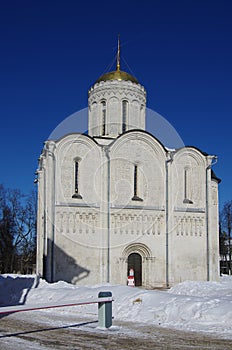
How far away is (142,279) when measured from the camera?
985 inches

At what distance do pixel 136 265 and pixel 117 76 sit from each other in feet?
38.2

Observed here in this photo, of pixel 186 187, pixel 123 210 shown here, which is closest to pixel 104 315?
pixel 123 210

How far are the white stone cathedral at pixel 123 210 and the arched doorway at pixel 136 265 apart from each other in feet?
0.18

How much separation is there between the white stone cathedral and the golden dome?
2014 millimetres

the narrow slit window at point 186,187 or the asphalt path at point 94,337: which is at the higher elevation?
the narrow slit window at point 186,187

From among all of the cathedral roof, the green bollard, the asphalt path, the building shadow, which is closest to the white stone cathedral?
the building shadow

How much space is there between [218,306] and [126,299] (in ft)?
9.24

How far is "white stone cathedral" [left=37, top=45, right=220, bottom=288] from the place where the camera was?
23.4 metres

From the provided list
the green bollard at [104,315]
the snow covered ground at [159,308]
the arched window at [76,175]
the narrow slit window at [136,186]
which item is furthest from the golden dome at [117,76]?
the green bollard at [104,315]

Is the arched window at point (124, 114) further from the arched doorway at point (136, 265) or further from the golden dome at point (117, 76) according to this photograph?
the arched doorway at point (136, 265)

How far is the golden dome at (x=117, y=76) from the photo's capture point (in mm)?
28453

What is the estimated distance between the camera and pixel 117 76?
2848 cm

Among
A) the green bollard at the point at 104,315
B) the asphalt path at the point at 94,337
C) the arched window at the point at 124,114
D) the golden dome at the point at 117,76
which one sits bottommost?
the asphalt path at the point at 94,337

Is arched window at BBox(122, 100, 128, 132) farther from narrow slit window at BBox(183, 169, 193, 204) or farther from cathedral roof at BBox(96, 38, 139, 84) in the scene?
narrow slit window at BBox(183, 169, 193, 204)
